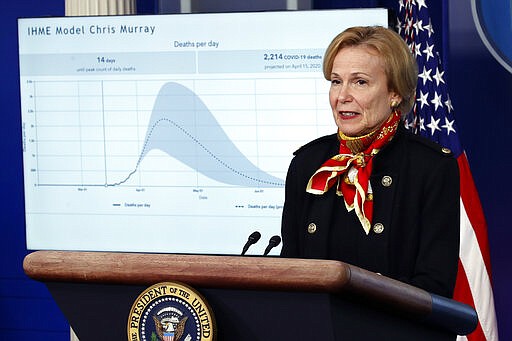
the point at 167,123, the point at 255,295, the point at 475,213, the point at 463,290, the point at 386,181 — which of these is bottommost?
the point at 463,290

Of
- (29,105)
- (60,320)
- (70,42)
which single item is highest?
(70,42)

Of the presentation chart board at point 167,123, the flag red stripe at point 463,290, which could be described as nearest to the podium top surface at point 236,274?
the flag red stripe at point 463,290

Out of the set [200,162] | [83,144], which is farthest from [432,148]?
[83,144]

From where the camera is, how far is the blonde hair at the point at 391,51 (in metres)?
1.83

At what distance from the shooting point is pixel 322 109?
3.61 metres

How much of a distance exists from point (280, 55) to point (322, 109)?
0.27 metres

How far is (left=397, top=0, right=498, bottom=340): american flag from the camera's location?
3443 mm

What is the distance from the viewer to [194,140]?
3783mm

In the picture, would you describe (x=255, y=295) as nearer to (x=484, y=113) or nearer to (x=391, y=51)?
(x=391, y=51)

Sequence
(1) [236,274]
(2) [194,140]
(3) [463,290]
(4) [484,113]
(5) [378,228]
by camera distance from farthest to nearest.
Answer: (4) [484,113] < (2) [194,140] < (3) [463,290] < (5) [378,228] < (1) [236,274]

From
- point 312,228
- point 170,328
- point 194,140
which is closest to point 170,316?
point 170,328

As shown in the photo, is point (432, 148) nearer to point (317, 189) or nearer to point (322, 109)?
point (317, 189)

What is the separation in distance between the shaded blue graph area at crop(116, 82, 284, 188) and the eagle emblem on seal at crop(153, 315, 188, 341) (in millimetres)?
2407

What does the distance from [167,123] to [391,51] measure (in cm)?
208
